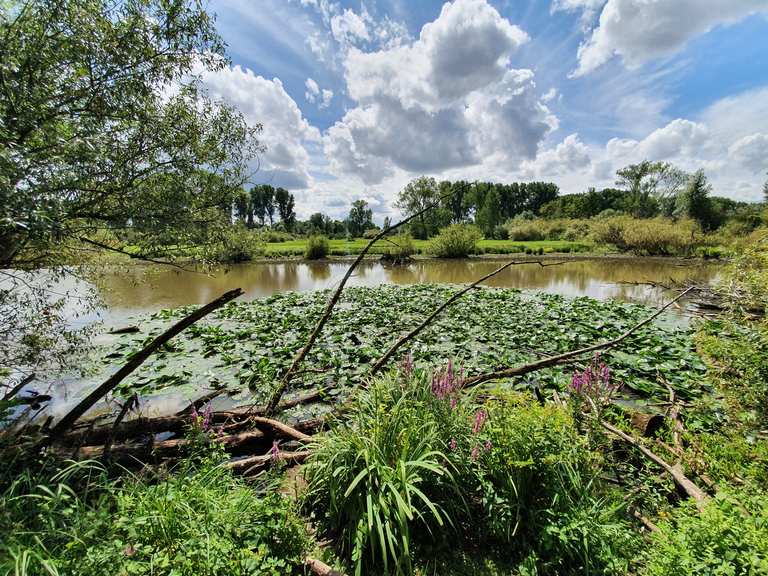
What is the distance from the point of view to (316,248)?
33750 mm

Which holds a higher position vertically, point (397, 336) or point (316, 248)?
point (316, 248)

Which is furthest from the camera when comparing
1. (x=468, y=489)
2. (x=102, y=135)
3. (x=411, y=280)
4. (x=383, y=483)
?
(x=411, y=280)

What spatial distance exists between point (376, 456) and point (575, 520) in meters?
1.43

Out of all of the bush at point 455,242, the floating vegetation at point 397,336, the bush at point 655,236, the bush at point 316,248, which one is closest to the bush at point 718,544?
the floating vegetation at point 397,336

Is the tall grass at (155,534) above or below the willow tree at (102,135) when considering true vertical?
below

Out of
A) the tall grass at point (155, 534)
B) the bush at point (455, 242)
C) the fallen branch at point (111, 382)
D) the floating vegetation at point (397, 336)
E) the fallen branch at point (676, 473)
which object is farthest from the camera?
the bush at point (455, 242)

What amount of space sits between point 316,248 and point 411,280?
16757mm

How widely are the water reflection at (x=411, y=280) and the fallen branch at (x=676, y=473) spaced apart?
28.6 ft

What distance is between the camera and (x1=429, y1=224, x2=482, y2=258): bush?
109 ft

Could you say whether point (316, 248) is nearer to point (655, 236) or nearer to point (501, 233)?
point (501, 233)

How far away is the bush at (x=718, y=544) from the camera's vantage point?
4.94ft

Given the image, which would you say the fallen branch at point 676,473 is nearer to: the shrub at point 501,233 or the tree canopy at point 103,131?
the tree canopy at point 103,131

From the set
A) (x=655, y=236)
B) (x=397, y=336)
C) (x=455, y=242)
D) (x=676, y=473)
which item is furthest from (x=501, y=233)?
(x=676, y=473)

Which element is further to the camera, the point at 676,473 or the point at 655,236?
the point at 655,236
